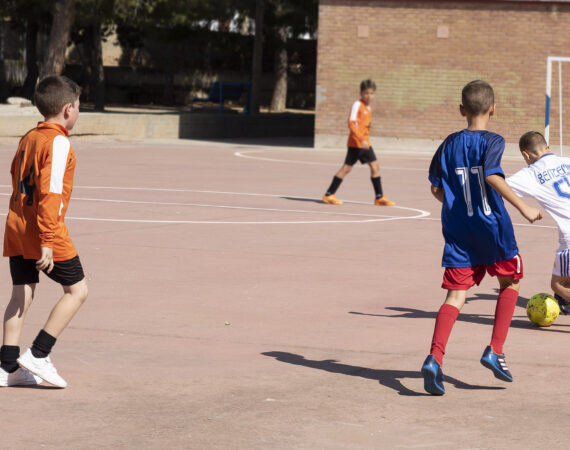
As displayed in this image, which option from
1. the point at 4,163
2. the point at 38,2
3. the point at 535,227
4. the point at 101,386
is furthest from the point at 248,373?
the point at 38,2

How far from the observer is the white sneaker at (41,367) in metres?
6.07

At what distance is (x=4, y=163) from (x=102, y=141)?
8.16m

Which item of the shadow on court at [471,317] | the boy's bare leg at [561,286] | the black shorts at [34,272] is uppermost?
the black shorts at [34,272]

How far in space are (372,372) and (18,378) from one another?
2.05 m

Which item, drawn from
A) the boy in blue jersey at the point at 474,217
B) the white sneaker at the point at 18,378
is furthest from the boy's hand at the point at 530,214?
the white sneaker at the point at 18,378

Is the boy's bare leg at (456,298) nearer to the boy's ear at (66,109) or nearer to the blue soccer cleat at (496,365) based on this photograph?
the blue soccer cleat at (496,365)

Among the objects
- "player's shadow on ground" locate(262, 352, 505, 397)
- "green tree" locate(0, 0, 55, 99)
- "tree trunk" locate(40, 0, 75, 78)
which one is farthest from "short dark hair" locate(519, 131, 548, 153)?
"green tree" locate(0, 0, 55, 99)

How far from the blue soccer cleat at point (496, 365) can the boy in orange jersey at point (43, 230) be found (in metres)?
2.27

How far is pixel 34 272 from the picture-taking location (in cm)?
622

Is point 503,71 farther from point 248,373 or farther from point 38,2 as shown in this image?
point 248,373

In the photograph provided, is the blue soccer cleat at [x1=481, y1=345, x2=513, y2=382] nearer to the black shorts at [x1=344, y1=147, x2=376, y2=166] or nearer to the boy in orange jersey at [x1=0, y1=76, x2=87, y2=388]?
the boy in orange jersey at [x1=0, y1=76, x2=87, y2=388]

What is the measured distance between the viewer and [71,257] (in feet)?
20.2

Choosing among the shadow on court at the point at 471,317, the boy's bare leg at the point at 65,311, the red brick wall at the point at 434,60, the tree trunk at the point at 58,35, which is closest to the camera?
the boy's bare leg at the point at 65,311

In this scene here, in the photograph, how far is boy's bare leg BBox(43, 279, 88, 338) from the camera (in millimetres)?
6191
